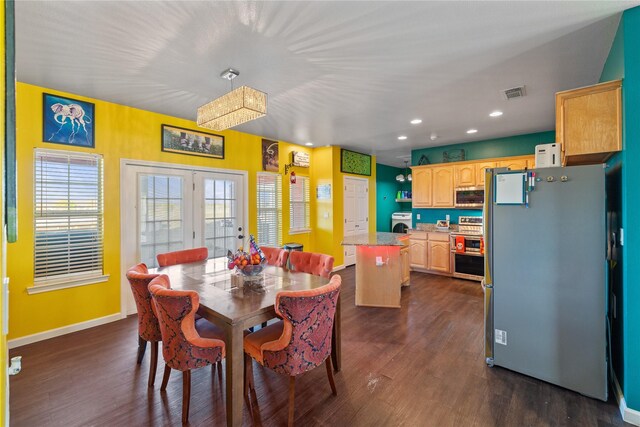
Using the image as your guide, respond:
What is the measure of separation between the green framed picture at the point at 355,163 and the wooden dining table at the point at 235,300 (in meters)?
3.93

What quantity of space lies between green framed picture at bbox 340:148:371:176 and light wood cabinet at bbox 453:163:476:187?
2.07 meters

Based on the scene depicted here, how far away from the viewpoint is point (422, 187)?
6090 millimetres

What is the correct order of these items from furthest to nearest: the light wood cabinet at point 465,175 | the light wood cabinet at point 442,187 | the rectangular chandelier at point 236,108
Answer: the light wood cabinet at point 442,187 → the light wood cabinet at point 465,175 → the rectangular chandelier at point 236,108

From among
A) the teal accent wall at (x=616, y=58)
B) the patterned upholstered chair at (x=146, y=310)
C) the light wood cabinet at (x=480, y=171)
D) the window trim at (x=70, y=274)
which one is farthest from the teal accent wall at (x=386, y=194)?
the patterned upholstered chair at (x=146, y=310)

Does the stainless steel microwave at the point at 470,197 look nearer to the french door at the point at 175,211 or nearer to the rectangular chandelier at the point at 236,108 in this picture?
the french door at the point at 175,211

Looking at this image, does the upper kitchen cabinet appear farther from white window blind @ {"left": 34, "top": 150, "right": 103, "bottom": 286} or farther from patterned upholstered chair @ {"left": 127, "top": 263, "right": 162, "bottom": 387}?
white window blind @ {"left": 34, "top": 150, "right": 103, "bottom": 286}

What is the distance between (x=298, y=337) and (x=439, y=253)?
4.56m

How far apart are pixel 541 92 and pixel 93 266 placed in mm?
5693

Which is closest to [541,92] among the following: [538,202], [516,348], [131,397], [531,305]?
[538,202]

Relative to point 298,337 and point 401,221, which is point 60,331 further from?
point 401,221

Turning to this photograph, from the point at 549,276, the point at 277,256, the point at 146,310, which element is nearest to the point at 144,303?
the point at 146,310

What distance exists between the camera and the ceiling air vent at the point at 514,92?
3168 millimetres

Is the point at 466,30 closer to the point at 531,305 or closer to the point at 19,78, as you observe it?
the point at 531,305

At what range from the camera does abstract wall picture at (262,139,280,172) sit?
531 cm
